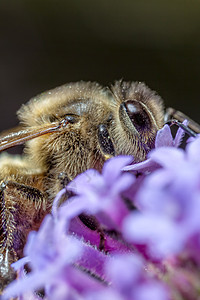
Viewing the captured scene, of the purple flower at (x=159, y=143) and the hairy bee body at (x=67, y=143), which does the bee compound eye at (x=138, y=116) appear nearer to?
the hairy bee body at (x=67, y=143)

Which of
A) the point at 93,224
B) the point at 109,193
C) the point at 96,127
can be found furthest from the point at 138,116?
the point at 109,193

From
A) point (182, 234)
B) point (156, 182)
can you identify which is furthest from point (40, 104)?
point (182, 234)

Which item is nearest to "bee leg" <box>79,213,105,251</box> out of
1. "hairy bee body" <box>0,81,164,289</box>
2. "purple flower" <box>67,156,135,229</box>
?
"hairy bee body" <box>0,81,164,289</box>

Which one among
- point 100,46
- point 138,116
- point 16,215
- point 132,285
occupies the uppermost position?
point 100,46

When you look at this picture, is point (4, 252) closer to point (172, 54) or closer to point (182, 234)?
point (182, 234)

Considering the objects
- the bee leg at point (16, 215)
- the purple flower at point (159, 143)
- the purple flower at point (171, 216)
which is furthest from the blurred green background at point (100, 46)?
the purple flower at point (171, 216)

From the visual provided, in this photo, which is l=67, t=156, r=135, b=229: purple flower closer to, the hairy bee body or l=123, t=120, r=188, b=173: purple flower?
l=123, t=120, r=188, b=173: purple flower

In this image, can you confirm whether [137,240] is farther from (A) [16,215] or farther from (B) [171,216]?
(A) [16,215]
